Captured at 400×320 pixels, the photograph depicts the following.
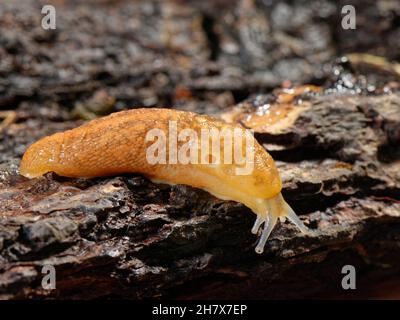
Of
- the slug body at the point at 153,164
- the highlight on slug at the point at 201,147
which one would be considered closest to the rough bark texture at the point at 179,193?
the slug body at the point at 153,164

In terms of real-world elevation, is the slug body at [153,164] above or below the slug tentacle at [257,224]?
above

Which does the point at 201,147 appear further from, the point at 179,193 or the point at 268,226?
the point at 268,226

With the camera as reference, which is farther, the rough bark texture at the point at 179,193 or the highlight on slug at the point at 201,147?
the highlight on slug at the point at 201,147

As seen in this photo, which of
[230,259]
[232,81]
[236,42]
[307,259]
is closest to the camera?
[230,259]

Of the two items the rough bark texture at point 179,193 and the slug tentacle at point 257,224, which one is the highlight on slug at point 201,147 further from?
the slug tentacle at point 257,224
